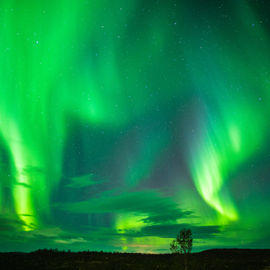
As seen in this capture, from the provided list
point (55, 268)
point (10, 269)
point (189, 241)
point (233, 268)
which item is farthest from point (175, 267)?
point (10, 269)

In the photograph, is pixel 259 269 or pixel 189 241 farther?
pixel 259 269

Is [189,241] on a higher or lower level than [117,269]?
higher

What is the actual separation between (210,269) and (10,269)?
3748 cm

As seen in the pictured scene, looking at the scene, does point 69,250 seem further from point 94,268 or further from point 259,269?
point 259,269

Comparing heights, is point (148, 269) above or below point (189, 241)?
below

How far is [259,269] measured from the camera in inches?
1959

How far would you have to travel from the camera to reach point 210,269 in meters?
50.6

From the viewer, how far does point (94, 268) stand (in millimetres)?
51000

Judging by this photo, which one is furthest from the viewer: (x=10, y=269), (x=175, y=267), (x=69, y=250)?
(x=69, y=250)

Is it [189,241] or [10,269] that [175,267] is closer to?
[189,241]

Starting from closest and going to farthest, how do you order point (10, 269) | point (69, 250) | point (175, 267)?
point (175, 267), point (10, 269), point (69, 250)

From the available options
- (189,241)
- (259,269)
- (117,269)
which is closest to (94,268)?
(117,269)

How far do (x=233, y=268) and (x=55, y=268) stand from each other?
34774 millimetres

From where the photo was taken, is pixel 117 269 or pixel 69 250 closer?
pixel 117 269
